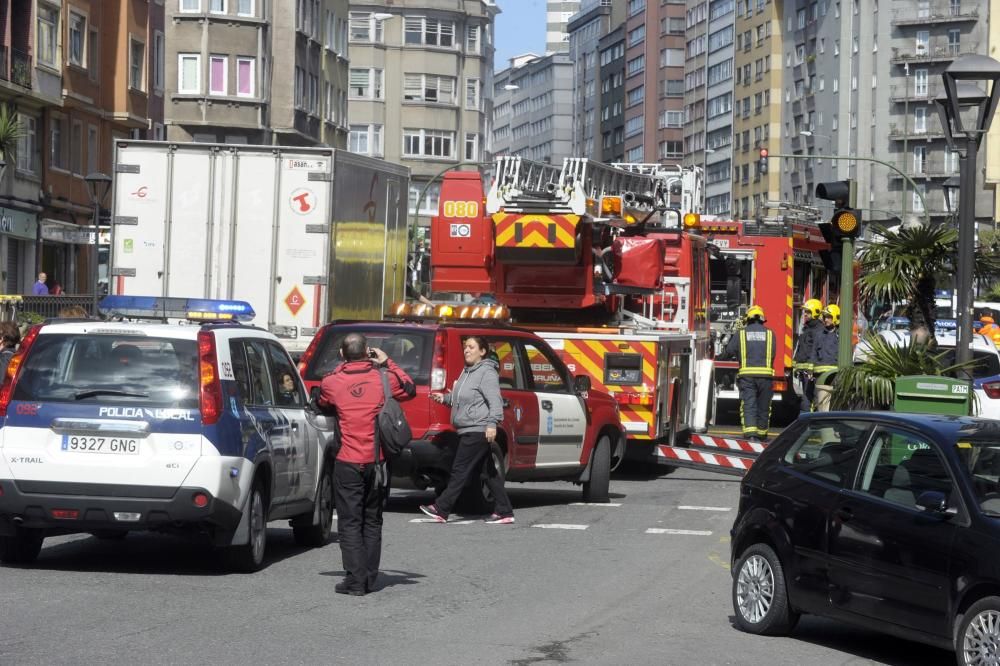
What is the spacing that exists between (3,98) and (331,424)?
3354 centimetres

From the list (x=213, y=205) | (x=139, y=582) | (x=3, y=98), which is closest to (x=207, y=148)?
(x=213, y=205)

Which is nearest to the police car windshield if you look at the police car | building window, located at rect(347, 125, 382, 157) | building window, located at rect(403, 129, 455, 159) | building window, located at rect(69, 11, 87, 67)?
the police car

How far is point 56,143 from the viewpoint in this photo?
4991 cm

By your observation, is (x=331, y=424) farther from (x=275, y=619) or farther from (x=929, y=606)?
(x=929, y=606)

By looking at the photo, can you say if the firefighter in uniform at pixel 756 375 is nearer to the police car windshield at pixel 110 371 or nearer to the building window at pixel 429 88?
the police car windshield at pixel 110 371

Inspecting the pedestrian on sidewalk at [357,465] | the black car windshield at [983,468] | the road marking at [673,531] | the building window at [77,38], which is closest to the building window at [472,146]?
the building window at [77,38]

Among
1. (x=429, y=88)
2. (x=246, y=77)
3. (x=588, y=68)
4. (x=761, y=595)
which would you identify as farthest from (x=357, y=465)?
(x=588, y=68)

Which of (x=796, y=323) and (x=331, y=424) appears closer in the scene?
(x=331, y=424)

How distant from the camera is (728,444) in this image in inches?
822

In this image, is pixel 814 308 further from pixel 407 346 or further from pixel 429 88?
pixel 429 88

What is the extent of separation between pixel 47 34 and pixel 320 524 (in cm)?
3672

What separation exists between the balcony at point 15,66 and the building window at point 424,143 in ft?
198

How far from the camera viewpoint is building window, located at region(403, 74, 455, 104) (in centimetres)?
10794

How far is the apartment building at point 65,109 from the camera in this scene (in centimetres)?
4628
